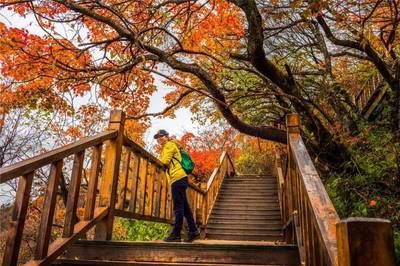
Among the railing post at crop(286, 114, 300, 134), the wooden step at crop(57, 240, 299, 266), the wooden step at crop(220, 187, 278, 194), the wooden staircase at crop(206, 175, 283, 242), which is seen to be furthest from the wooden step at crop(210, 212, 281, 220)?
the wooden step at crop(57, 240, 299, 266)

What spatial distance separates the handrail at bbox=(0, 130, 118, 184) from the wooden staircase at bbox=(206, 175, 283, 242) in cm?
620

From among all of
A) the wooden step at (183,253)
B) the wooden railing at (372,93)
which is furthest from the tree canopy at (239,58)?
the wooden step at (183,253)

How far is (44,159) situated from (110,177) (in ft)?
5.20

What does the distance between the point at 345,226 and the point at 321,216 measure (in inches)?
30.9

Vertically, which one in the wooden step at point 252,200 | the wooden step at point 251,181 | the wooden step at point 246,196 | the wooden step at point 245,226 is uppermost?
the wooden step at point 251,181

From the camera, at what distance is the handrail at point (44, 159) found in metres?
2.13

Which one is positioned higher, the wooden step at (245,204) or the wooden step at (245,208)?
the wooden step at (245,204)

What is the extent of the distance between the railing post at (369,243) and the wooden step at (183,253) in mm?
2179

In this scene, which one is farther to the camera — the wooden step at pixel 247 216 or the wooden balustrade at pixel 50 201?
the wooden step at pixel 247 216

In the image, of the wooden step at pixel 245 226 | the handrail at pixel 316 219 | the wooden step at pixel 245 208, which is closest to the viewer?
the handrail at pixel 316 219

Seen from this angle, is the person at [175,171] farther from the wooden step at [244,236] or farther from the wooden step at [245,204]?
the wooden step at [245,204]

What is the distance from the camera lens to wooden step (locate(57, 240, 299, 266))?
134 inches

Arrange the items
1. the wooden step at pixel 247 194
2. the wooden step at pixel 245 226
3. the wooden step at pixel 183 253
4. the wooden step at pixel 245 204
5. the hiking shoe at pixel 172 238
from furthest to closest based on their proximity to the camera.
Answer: the wooden step at pixel 247 194, the wooden step at pixel 245 204, the wooden step at pixel 245 226, the hiking shoe at pixel 172 238, the wooden step at pixel 183 253

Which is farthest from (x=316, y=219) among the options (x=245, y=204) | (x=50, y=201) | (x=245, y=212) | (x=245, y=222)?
(x=245, y=204)
